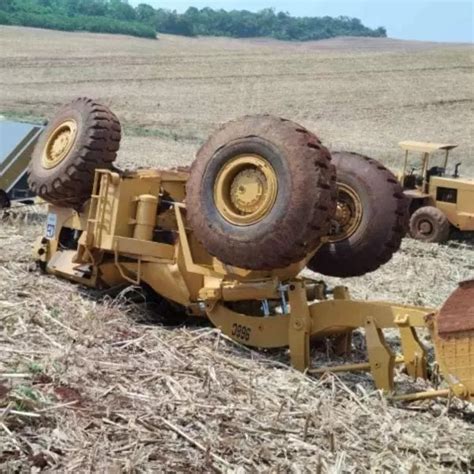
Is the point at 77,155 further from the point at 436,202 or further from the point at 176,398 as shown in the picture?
the point at 436,202

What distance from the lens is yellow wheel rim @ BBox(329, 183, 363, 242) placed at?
6656mm

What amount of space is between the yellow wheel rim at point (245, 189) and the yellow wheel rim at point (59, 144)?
1.83 meters

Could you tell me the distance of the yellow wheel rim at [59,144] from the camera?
24.0 feet

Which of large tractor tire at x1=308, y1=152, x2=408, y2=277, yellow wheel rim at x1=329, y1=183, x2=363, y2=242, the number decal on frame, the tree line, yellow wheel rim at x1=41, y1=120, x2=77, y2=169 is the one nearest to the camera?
the number decal on frame

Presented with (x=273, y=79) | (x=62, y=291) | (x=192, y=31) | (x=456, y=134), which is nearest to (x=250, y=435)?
(x=62, y=291)

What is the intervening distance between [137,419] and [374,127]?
2702 cm

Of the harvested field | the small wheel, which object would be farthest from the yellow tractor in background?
the harvested field

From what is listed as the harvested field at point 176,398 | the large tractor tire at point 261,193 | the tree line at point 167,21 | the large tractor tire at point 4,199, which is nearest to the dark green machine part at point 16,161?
the large tractor tire at point 4,199

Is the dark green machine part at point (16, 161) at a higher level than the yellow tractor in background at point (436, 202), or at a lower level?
higher

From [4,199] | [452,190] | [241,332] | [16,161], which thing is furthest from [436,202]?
[241,332]

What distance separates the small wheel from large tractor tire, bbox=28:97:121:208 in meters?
8.01

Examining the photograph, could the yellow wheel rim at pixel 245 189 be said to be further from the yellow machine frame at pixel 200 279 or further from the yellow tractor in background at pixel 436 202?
the yellow tractor in background at pixel 436 202

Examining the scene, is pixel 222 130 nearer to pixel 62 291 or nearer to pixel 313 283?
pixel 313 283

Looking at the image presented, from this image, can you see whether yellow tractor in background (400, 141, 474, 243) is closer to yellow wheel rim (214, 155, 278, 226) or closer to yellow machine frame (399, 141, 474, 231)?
yellow machine frame (399, 141, 474, 231)
